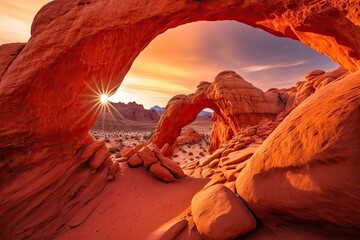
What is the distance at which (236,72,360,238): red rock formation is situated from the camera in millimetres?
1874

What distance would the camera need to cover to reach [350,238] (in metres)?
2.02

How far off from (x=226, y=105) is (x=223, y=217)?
12.6 meters

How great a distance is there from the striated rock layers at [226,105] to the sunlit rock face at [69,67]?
825 centimetres

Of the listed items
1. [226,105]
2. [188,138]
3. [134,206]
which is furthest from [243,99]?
[188,138]

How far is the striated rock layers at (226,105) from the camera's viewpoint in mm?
13570

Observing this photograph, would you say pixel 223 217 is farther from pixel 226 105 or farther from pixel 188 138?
pixel 188 138

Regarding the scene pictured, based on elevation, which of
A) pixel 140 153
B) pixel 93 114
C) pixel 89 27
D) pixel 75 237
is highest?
pixel 89 27

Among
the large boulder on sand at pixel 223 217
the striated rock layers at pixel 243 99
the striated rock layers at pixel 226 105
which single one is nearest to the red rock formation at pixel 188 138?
the striated rock layers at pixel 226 105

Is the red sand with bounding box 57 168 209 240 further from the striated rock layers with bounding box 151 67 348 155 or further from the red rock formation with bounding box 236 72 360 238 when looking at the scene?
the striated rock layers with bounding box 151 67 348 155

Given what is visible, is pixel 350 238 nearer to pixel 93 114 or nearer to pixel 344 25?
pixel 344 25

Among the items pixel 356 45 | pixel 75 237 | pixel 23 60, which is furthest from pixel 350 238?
pixel 23 60

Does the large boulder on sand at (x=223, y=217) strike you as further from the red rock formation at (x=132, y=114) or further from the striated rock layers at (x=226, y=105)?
the red rock formation at (x=132, y=114)

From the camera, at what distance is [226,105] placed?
14562 mm

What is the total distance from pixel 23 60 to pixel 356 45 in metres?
8.13
